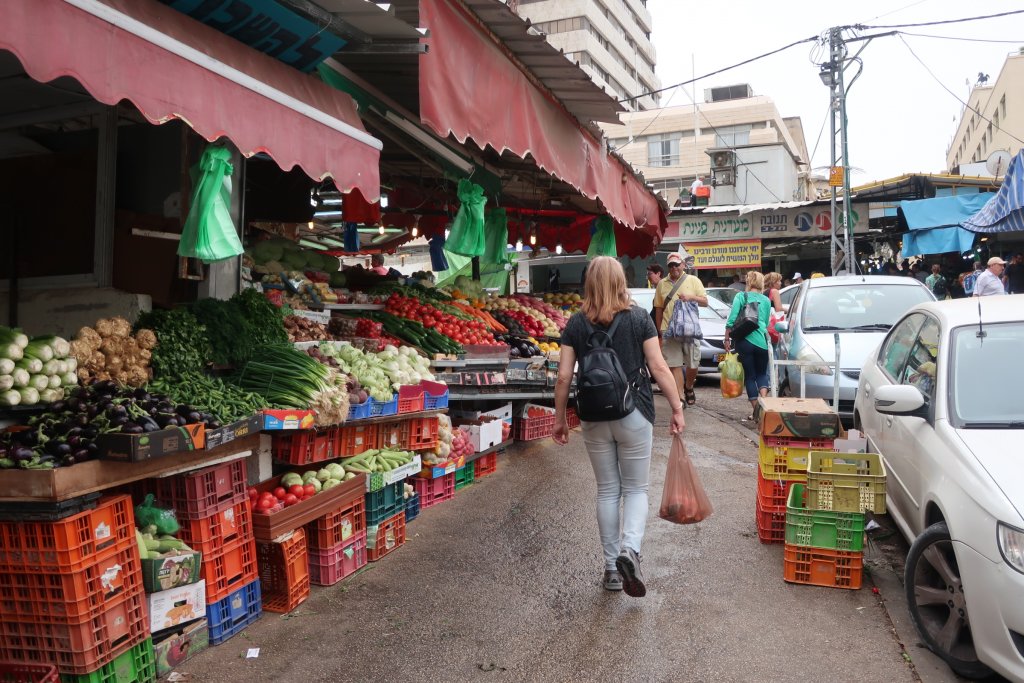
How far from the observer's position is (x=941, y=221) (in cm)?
1947

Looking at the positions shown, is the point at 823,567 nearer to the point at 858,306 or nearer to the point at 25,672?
the point at 25,672

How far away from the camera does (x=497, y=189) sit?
358 inches

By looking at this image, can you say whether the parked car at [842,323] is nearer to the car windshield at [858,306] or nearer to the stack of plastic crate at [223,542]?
the car windshield at [858,306]

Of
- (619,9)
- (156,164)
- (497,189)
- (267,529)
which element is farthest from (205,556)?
(619,9)

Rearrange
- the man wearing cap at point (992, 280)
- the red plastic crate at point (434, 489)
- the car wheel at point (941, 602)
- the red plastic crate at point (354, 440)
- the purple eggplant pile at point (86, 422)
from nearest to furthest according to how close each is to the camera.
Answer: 1. the purple eggplant pile at point (86, 422)
2. the car wheel at point (941, 602)
3. the red plastic crate at point (354, 440)
4. the red plastic crate at point (434, 489)
5. the man wearing cap at point (992, 280)

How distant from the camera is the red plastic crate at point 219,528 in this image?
3.98 meters

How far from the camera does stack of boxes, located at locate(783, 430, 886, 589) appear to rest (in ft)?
15.2

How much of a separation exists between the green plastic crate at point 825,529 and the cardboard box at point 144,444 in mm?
3517

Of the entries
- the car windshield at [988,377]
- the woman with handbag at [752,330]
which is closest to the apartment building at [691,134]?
the woman with handbag at [752,330]

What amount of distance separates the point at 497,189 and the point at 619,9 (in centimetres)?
7386

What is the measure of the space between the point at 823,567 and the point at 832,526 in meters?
0.29

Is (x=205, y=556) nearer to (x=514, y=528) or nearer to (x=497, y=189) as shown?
(x=514, y=528)

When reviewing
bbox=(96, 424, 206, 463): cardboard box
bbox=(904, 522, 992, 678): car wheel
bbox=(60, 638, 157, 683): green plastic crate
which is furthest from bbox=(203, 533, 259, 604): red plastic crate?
bbox=(904, 522, 992, 678): car wheel

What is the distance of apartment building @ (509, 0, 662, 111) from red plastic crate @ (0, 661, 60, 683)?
59972 mm
